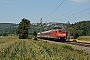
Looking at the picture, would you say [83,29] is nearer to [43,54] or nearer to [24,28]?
[24,28]

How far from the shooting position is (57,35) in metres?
60.0

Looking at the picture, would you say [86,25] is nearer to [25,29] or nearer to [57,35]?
[25,29]

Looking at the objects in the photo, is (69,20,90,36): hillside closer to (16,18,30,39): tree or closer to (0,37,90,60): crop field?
(16,18,30,39): tree

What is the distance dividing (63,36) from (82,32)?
87.4 metres

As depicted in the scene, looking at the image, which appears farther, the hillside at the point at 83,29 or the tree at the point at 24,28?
the hillside at the point at 83,29

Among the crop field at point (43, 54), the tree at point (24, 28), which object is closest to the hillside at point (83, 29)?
the tree at point (24, 28)

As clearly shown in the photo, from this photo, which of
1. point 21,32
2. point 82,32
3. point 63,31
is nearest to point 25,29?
point 21,32

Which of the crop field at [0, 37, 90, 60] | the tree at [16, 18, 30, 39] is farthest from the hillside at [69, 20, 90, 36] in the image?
the crop field at [0, 37, 90, 60]

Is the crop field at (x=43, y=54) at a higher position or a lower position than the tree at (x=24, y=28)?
lower

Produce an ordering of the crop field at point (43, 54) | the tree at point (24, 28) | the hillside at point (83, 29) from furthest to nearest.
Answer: the hillside at point (83, 29) → the tree at point (24, 28) → the crop field at point (43, 54)

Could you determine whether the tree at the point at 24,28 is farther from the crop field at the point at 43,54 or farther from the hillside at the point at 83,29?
the crop field at the point at 43,54

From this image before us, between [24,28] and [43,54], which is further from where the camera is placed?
[24,28]

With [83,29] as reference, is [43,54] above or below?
below

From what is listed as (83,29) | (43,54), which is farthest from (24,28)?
(43,54)
